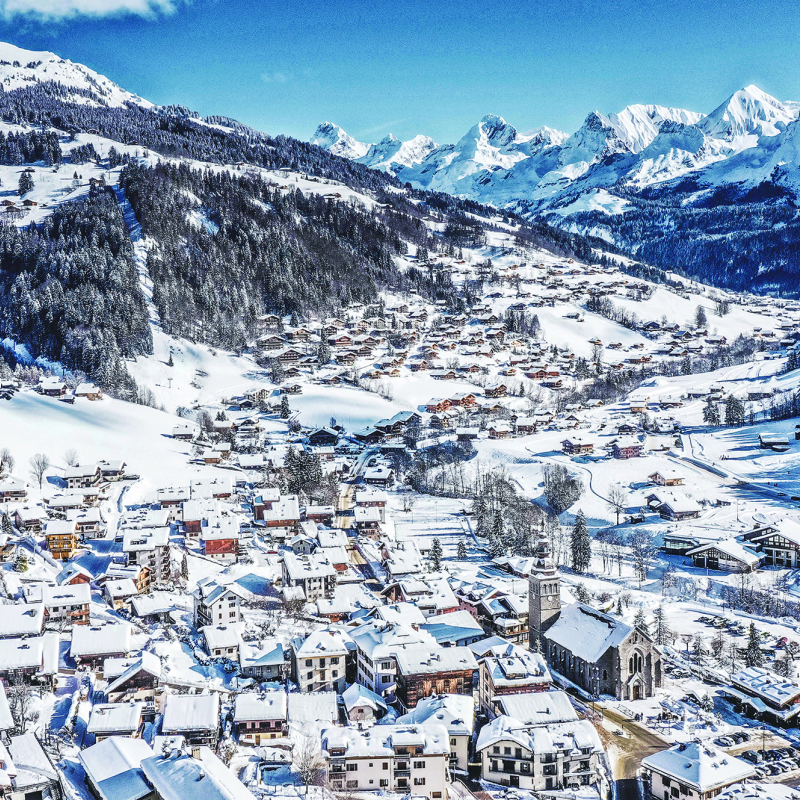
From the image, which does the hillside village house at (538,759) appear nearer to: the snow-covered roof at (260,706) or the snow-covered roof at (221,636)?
the snow-covered roof at (260,706)

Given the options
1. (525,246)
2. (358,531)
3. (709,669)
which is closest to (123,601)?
(358,531)

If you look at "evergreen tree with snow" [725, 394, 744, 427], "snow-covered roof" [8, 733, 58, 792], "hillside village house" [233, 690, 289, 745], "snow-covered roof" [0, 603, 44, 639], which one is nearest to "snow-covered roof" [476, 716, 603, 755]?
"hillside village house" [233, 690, 289, 745]

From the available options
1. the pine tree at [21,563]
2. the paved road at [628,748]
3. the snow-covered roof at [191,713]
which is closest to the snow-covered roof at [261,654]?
the snow-covered roof at [191,713]

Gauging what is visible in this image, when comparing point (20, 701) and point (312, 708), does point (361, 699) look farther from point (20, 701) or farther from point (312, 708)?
point (20, 701)

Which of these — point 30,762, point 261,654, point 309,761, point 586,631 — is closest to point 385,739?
point 309,761

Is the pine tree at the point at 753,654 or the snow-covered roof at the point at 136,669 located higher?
the snow-covered roof at the point at 136,669

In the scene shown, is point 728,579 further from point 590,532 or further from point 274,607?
point 274,607

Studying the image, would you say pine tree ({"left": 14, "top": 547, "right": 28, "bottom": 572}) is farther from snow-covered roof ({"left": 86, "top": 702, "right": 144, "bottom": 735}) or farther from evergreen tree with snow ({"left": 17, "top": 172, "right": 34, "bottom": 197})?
evergreen tree with snow ({"left": 17, "top": 172, "right": 34, "bottom": 197})

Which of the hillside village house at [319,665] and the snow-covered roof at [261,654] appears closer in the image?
the hillside village house at [319,665]
